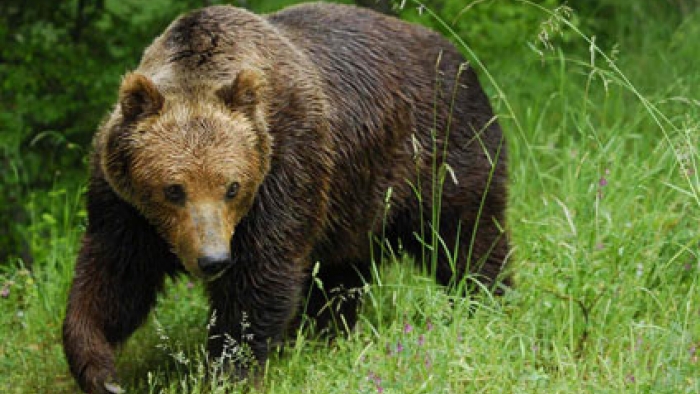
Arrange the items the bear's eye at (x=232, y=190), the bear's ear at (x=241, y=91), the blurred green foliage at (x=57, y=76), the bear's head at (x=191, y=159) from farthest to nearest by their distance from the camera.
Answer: the blurred green foliage at (x=57, y=76), the bear's ear at (x=241, y=91), the bear's eye at (x=232, y=190), the bear's head at (x=191, y=159)

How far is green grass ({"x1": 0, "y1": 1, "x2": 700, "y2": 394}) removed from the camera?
4680 mm

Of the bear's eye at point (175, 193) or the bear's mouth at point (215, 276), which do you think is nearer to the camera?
the bear's eye at point (175, 193)

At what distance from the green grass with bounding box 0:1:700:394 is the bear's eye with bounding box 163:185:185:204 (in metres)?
0.51

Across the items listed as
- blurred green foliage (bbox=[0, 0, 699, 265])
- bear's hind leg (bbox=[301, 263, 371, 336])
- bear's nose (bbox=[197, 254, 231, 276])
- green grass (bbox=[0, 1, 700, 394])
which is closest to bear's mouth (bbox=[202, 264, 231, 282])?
bear's nose (bbox=[197, 254, 231, 276])

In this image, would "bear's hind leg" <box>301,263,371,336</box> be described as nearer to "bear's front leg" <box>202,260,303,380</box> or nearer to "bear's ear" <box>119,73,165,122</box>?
"bear's front leg" <box>202,260,303,380</box>

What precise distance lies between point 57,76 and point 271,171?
2.78 m

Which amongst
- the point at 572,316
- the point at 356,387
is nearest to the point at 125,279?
the point at 356,387

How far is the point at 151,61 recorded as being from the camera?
5.27 m

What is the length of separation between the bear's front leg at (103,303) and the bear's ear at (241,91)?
82 centimetres

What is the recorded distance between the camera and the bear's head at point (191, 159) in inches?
182

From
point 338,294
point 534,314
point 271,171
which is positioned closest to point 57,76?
point 338,294

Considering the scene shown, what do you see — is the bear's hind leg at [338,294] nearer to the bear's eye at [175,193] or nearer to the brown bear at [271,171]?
the brown bear at [271,171]

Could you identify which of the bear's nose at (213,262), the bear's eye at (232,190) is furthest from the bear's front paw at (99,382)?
the bear's eye at (232,190)

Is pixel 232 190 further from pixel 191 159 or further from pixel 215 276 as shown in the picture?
pixel 215 276
